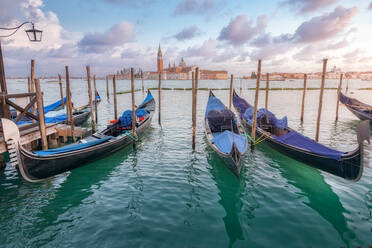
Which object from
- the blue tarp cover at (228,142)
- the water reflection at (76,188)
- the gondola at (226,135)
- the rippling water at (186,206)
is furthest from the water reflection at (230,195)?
the water reflection at (76,188)

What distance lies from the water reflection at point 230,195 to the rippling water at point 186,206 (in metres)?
0.03

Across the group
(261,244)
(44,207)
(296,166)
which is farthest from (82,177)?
(296,166)

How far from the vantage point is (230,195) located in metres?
6.36

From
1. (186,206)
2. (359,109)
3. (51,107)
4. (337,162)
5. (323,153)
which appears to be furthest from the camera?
(359,109)

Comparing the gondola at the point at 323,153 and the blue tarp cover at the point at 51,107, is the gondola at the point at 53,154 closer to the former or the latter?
the gondola at the point at 323,153

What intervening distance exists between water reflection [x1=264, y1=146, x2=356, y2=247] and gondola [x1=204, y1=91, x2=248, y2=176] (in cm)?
184

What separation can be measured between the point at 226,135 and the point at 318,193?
348 centimetres

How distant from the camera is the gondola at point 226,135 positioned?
22.5 feet

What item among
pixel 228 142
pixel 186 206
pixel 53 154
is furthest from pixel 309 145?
pixel 53 154

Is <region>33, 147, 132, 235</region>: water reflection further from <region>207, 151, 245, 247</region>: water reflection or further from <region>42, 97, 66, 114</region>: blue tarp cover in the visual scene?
<region>42, 97, 66, 114</region>: blue tarp cover

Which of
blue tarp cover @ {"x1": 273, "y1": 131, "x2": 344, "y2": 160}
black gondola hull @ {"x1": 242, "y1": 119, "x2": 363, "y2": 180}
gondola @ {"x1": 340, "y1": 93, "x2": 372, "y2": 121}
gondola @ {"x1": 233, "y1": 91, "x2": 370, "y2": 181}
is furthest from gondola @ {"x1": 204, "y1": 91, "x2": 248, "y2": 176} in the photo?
gondola @ {"x1": 340, "y1": 93, "x2": 372, "y2": 121}

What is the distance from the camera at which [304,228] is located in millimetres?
4891

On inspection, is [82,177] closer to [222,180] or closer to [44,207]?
[44,207]

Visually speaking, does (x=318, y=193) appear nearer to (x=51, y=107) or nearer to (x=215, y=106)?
(x=215, y=106)
